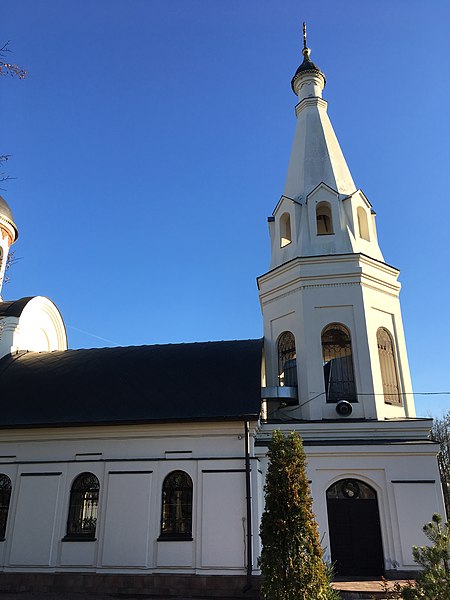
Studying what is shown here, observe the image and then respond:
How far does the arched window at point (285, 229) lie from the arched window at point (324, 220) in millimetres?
1105

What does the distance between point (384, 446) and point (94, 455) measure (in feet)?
27.1

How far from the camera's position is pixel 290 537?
895 cm

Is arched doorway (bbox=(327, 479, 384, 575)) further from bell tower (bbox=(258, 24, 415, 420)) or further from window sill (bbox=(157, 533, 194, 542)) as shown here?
window sill (bbox=(157, 533, 194, 542))

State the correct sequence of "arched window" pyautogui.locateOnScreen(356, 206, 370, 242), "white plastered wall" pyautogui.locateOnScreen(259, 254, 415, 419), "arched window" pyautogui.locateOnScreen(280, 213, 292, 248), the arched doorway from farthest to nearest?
Answer: "arched window" pyautogui.locateOnScreen(280, 213, 292, 248) < "arched window" pyautogui.locateOnScreen(356, 206, 370, 242) < "white plastered wall" pyautogui.locateOnScreen(259, 254, 415, 419) < the arched doorway

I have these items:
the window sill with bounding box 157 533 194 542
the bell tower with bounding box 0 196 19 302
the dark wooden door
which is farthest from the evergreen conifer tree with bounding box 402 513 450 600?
the bell tower with bounding box 0 196 19 302

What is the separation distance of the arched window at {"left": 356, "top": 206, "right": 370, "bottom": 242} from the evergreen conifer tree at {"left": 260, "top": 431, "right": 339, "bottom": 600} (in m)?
10.6

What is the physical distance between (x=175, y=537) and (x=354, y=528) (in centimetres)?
482

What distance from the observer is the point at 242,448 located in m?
14.0

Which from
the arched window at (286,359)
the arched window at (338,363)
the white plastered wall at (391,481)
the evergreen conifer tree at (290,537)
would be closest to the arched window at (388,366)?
the arched window at (338,363)

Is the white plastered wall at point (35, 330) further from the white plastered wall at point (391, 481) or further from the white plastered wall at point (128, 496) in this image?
the white plastered wall at point (391, 481)

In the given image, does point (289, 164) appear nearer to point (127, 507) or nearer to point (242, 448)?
point (242, 448)

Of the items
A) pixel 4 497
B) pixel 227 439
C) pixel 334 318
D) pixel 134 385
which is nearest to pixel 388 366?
pixel 334 318

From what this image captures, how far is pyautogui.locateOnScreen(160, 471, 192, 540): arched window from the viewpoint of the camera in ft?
44.4

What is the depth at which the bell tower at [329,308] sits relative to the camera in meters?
15.7
